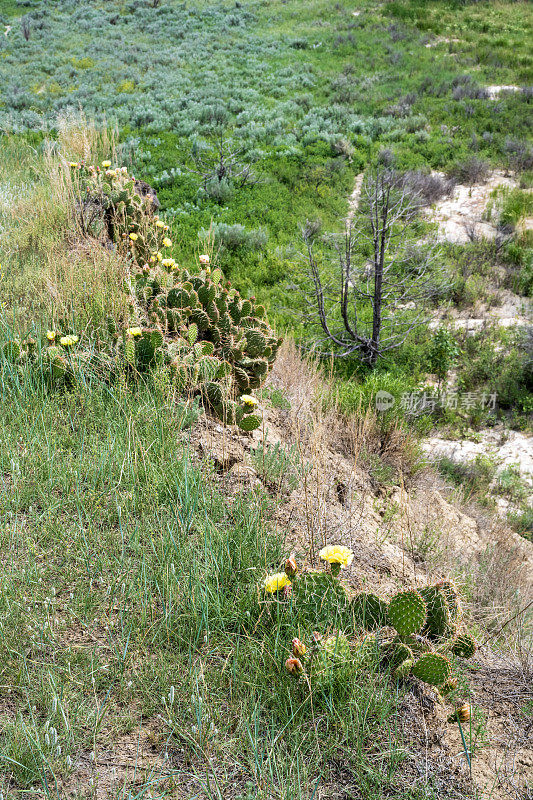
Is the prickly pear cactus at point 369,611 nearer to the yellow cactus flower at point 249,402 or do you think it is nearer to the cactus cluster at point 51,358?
the yellow cactus flower at point 249,402

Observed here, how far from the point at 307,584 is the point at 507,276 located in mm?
7394

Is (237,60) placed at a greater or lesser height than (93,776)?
greater

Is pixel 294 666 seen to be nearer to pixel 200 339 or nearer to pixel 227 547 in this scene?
pixel 227 547

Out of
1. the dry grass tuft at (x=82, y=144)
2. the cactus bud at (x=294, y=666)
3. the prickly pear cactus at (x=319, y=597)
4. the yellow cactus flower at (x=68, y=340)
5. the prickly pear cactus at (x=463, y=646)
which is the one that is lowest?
the prickly pear cactus at (x=463, y=646)

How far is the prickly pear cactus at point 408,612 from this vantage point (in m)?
2.44

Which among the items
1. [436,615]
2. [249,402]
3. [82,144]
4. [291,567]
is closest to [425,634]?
[436,615]

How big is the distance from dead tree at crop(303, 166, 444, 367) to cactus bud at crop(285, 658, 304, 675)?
4.37 meters

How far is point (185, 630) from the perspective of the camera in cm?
252

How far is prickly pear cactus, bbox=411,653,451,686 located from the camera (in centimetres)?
231

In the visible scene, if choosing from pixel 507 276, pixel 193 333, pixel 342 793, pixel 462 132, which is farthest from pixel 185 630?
pixel 462 132

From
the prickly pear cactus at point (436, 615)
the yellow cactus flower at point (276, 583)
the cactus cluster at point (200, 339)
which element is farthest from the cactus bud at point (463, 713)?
the cactus cluster at point (200, 339)

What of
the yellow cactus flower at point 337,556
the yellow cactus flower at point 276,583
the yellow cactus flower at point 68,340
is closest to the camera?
the yellow cactus flower at point 276,583

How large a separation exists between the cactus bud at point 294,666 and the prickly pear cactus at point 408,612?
0.50m

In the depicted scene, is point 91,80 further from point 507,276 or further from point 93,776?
point 93,776
